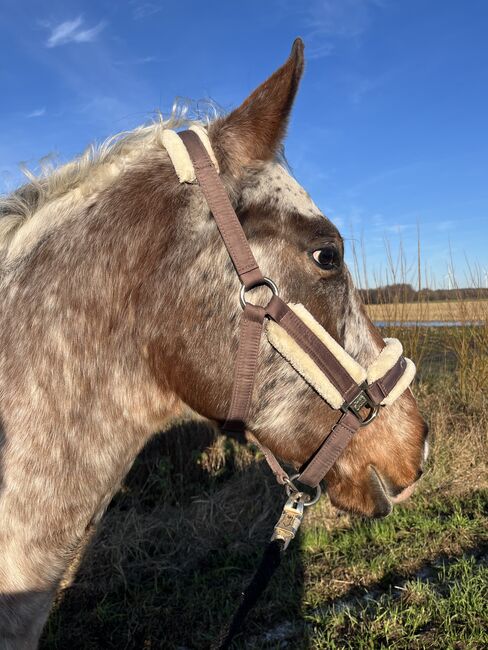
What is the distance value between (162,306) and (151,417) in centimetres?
42

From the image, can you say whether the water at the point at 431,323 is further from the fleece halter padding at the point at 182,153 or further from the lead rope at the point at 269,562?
the fleece halter padding at the point at 182,153

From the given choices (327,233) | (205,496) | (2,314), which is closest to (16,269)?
(2,314)

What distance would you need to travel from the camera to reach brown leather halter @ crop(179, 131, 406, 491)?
1738 millimetres

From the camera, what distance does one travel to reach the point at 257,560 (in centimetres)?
411

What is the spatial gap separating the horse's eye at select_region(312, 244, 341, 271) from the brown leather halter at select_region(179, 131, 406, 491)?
0.72 ft

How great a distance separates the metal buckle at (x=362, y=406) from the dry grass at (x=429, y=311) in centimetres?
533

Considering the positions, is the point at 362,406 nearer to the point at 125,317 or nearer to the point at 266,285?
the point at 266,285

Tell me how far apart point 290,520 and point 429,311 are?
5.99 m

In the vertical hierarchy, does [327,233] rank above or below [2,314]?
below

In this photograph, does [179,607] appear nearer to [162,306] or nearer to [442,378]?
[162,306]

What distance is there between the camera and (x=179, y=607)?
11.8 ft

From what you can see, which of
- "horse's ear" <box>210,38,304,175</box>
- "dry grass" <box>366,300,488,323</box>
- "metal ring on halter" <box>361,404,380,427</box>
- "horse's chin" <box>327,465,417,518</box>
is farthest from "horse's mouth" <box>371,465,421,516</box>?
"dry grass" <box>366,300,488,323</box>

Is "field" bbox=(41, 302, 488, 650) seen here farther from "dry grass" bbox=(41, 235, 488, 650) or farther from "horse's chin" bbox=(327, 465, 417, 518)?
"horse's chin" bbox=(327, 465, 417, 518)

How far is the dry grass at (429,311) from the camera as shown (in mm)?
7233
